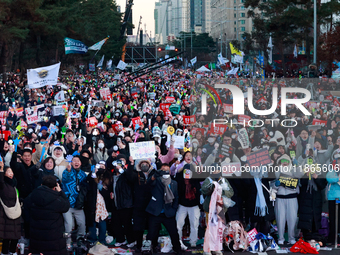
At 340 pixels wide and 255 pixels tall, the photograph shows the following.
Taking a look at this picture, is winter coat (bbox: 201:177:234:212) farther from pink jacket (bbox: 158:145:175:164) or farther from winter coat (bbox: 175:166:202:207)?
pink jacket (bbox: 158:145:175:164)

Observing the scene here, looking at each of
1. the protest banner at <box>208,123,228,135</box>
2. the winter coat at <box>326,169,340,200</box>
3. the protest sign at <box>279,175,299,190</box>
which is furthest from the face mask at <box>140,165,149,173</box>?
the protest banner at <box>208,123,228,135</box>

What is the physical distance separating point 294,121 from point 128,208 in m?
7.45

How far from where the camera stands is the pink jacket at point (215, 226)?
7.88 meters

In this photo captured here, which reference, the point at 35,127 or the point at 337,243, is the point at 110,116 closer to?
the point at 35,127

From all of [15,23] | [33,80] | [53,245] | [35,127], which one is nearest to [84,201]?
[53,245]

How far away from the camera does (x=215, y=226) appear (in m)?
7.88

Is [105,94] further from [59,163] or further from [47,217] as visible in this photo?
[47,217]

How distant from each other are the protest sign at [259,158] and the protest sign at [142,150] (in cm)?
172

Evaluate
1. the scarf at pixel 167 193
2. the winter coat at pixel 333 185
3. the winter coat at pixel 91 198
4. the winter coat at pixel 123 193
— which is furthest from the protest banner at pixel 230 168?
the winter coat at pixel 91 198

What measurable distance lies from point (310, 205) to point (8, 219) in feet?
16.3

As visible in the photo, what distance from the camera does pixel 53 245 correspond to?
724 centimetres

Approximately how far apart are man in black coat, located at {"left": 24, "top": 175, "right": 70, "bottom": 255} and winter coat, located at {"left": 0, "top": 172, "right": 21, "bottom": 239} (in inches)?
19.2

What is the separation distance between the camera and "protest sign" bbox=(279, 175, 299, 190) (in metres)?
8.58

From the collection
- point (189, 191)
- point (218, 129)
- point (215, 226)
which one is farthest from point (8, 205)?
point (218, 129)
